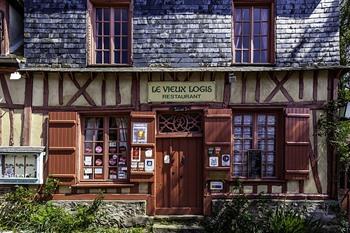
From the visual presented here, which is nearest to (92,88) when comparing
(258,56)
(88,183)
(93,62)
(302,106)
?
(93,62)

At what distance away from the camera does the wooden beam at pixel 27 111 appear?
32.8ft

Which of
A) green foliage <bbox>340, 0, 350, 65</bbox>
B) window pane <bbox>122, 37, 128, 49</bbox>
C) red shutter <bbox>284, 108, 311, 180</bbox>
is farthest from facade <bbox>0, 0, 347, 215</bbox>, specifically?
green foliage <bbox>340, 0, 350, 65</bbox>

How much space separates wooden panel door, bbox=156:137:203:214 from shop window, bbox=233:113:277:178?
89cm

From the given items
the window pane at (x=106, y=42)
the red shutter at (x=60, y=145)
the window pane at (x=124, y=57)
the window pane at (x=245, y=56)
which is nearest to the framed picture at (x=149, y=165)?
the red shutter at (x=60, y=145)

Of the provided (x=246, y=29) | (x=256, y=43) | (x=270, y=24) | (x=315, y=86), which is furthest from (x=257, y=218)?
(x=270, y=24)

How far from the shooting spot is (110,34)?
1019 centimetres

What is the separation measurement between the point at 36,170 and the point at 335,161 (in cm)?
644

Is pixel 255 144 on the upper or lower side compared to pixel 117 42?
lower

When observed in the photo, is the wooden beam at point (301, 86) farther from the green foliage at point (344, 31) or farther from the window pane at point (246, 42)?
the green foliage at point (344, 31)

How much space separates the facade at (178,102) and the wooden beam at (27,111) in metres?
0.02

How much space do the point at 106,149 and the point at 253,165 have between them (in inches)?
129

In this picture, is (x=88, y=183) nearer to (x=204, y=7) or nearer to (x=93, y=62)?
(x=93, y=62)

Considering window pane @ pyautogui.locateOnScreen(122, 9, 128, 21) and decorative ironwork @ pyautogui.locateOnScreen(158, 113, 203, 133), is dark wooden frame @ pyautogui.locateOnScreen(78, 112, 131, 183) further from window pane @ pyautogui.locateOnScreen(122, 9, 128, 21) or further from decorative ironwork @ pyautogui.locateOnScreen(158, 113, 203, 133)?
window pane @ pyautogui.locateOnScreen(122, 9, 128, 21)

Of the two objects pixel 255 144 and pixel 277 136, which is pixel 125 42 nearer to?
pixel 255 144
